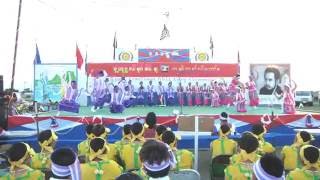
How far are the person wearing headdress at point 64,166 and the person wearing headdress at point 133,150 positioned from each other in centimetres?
220

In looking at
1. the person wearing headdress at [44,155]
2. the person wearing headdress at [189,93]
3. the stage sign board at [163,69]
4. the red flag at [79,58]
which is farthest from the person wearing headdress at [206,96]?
the person wearing headdress at [44,155]

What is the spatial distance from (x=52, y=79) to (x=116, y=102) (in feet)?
15.3

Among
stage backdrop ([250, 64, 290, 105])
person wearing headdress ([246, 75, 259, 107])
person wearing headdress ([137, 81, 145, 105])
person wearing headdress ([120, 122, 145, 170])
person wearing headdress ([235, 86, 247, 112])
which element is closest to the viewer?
person wearing headdress ([120, 122, 145, 170])

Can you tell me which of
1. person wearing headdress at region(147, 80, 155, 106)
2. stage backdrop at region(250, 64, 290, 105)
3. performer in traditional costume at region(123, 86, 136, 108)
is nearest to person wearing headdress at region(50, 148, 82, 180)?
stage backdrop at region(250, 64, 290, 105)

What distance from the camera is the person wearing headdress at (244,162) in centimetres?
383

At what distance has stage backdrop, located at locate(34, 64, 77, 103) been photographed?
2012 cm

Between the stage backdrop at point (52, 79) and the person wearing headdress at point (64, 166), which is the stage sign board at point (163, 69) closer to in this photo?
the stage backdrop at point (52, 79)

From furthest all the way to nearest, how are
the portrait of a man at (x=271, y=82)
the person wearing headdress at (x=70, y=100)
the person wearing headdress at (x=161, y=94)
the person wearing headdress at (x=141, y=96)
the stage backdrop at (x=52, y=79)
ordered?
the person wearing headdress at (x=161, y=94)
the person wearing headdress at (x=141, y=96)
the stage backdrop at (x=52, y=79)
the portrait of a man at (x=271, y=82)
the person wearing headdress at (x=70, y=100)

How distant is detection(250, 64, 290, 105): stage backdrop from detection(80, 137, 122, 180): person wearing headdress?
16.0m

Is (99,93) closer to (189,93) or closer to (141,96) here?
(141,96)

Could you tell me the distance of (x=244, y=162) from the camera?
13.1 ft

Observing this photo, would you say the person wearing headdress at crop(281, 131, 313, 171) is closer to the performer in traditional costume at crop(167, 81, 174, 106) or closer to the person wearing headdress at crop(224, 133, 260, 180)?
the person wearing headdress at crop(224, 133, 260, 180)

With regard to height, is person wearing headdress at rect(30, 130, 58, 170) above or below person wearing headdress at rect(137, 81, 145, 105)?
below

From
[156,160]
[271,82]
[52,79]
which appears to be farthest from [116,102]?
[156,160]
